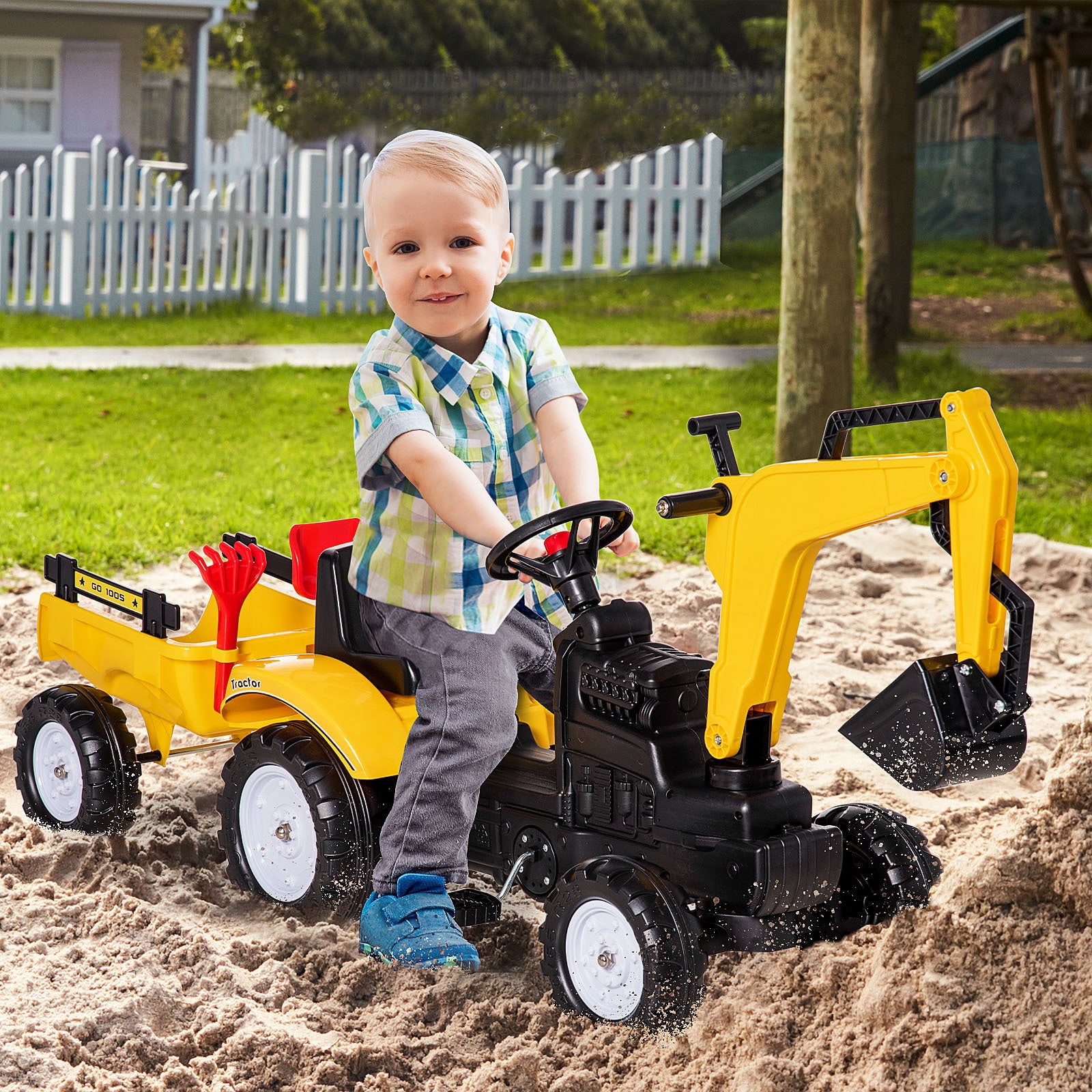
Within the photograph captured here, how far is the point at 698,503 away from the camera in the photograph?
87.5 inches

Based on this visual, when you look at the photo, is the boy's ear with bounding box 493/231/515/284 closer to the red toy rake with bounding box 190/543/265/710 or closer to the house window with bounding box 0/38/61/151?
the red toy rake with bounding box 190/543/265/710

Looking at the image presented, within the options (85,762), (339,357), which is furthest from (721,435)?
(339,357)

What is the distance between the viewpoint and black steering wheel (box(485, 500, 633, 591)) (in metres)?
2.40

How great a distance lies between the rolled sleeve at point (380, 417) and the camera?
2.62 m

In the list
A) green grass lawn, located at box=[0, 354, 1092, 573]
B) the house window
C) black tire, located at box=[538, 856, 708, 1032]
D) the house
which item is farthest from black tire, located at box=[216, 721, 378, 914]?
the house window

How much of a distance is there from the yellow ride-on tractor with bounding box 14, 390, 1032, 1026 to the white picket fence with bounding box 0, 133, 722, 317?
976 cm

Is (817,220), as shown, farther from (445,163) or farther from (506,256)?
(445,163)

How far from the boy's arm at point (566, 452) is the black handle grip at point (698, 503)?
0.53 metres

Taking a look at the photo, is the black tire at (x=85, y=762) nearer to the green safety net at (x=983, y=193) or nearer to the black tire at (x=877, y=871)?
the black tire at (x=877, y=871)

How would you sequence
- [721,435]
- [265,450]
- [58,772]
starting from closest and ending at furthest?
[721,435]
[58,772]
[265,450]

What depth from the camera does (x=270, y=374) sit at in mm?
10125

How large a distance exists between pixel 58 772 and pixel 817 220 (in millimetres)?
4244

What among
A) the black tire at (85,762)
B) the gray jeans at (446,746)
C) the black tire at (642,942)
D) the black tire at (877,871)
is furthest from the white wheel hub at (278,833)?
the black tire at (877,871)

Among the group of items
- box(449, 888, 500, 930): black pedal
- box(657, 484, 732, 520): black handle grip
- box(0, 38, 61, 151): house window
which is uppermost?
box(0, 38, 61, 151): house window
